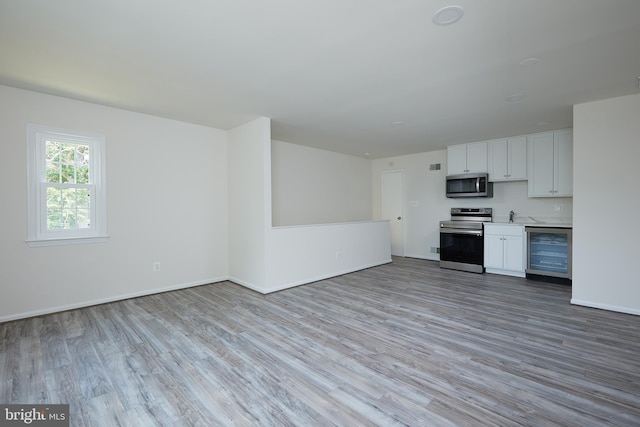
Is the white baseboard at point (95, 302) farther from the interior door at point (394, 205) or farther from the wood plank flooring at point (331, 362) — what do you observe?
the interior door at point (394, 205)

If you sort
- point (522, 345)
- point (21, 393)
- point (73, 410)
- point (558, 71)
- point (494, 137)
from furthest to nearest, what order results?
point (494, 137)
point (558, 71)
point (522, 345)
point (21, 393)
point (73, 410)

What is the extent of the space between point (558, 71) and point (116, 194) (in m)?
5.29

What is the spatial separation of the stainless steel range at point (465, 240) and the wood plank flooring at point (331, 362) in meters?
1.60

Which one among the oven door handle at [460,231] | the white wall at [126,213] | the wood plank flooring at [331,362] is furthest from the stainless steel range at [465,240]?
the white wall at [126,213]

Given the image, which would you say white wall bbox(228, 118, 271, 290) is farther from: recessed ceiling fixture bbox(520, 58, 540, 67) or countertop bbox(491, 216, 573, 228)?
countertop bbox(491, 216, 573, 228)

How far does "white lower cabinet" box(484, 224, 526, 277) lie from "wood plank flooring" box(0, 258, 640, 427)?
124cm

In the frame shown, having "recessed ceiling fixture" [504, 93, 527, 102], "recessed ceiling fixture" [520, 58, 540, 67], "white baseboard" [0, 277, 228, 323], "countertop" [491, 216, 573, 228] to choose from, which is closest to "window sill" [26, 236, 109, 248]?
"white baseboard" [0, 277, 228, 323]

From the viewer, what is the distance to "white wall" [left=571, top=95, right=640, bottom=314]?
3.41m

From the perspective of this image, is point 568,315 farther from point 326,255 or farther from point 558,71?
point 326,255

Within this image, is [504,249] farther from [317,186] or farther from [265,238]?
[265,238]

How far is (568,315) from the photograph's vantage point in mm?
3350

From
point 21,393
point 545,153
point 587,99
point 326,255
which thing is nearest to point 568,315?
point 587,99

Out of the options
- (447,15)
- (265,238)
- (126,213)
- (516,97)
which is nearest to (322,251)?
(265,238)

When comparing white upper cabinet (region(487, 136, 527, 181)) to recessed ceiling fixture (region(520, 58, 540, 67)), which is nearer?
recessed ceiling fixture (region(520, 58, 540, 67))
